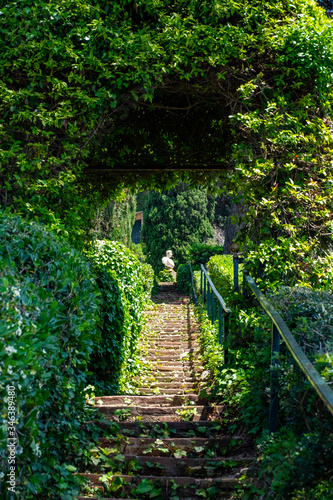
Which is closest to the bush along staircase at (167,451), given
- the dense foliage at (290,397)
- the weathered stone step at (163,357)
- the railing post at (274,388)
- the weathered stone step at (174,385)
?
the weathered stone step at (174,385)

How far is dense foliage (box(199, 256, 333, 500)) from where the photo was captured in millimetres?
2082

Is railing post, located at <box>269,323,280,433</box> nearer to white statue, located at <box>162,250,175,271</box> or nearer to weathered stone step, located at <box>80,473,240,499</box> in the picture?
Result: weathered stone step, located at <box>80,473,240,499</box>

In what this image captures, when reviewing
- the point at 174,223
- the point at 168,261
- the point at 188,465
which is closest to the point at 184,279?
the point at 168,261

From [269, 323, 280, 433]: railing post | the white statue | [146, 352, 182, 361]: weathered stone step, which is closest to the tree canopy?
[269, 323, 280, 433]: railing post

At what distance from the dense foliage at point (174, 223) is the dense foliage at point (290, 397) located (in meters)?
17.3

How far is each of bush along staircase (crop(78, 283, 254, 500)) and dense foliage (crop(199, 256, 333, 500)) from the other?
235mm

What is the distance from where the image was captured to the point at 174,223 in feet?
71.8

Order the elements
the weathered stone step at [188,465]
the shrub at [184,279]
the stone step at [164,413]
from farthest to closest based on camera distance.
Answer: the shrub at [184,279] < the stone step at [164,413] < the weathered stone step at [188,465]

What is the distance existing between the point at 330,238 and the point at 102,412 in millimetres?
2645

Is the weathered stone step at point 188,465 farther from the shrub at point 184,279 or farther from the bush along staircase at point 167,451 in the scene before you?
the shrub at point 184,279

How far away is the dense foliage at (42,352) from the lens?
1.99 metres

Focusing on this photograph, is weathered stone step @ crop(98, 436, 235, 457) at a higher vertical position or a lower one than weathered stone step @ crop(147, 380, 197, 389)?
higher

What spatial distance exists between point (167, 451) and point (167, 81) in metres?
3.39

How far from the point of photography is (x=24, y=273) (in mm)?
2781
